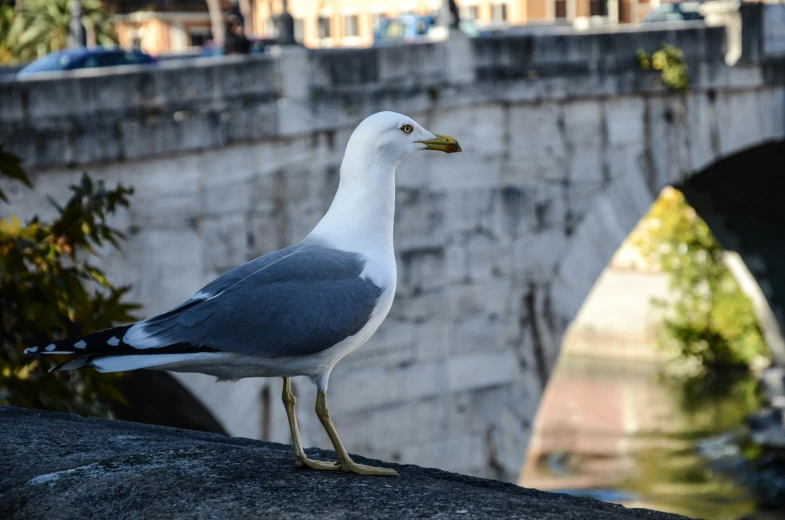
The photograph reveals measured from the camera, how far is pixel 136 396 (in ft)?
30.2

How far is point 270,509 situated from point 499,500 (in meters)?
0.50

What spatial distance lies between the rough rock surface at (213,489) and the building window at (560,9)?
3442cm

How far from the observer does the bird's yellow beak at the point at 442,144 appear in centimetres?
358

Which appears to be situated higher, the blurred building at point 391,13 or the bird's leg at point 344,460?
the blurred building at point 391,13

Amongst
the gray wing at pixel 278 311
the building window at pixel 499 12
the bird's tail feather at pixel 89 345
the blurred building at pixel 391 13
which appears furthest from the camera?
the building window at pixel 499 12

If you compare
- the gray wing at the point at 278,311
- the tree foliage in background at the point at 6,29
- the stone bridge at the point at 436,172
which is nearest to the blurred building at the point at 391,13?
the tree foliage in background at the point at 6,29

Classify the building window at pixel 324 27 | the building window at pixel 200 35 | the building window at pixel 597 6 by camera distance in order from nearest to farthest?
the building window at pixel 597 6
the building window at pixel 324 27
the building window at pixel 200 35

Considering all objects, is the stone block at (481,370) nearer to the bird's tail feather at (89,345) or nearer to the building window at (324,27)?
the bird's tail feather at (89,345)

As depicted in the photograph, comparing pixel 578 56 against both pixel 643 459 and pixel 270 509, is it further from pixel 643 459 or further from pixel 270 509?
pixel 270 509

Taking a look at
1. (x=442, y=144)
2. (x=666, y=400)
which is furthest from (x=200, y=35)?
(x=442, y=144)

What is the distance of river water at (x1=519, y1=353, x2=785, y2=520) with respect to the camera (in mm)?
15352

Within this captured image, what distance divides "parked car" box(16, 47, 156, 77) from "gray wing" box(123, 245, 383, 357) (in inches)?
471

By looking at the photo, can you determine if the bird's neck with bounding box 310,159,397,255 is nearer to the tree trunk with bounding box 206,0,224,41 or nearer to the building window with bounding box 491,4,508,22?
the tree trunk with bounding box 206,0,224,41

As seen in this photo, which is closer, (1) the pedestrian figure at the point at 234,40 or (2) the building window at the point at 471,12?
(1) the pedestrian figure at the point at 234,40
